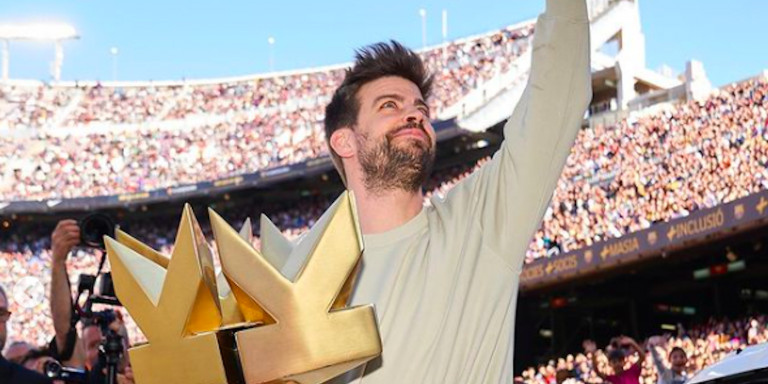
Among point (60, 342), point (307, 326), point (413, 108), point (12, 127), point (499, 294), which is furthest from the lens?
point (12, 127)

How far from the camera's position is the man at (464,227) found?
5.97 feet

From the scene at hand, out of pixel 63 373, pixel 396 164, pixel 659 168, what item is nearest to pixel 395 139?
pixel 396 164

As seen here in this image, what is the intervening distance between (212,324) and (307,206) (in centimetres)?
3283

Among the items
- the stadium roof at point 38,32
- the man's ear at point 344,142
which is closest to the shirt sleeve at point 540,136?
the man's ear at point 344,142

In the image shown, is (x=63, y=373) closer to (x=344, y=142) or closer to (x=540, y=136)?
(x=344, y=142)

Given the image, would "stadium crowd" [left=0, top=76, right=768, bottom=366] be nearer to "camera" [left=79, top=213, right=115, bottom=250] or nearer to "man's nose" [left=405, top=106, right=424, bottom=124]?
"camera" [left=79, top=213, right=115, bottom=250]

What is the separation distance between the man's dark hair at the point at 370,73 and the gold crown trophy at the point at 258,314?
610 millimetres

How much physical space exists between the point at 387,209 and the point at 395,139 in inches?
5.6

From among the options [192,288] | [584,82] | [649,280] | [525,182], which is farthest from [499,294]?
[649,280]

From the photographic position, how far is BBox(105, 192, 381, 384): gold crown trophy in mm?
1568

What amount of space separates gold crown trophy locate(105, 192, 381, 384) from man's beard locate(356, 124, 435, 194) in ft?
1.34

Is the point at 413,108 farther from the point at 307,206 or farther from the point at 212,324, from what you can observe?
the point at 307,206

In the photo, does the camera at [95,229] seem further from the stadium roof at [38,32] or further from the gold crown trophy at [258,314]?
the stadium roof at [38,32]

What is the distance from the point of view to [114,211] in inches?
1410
